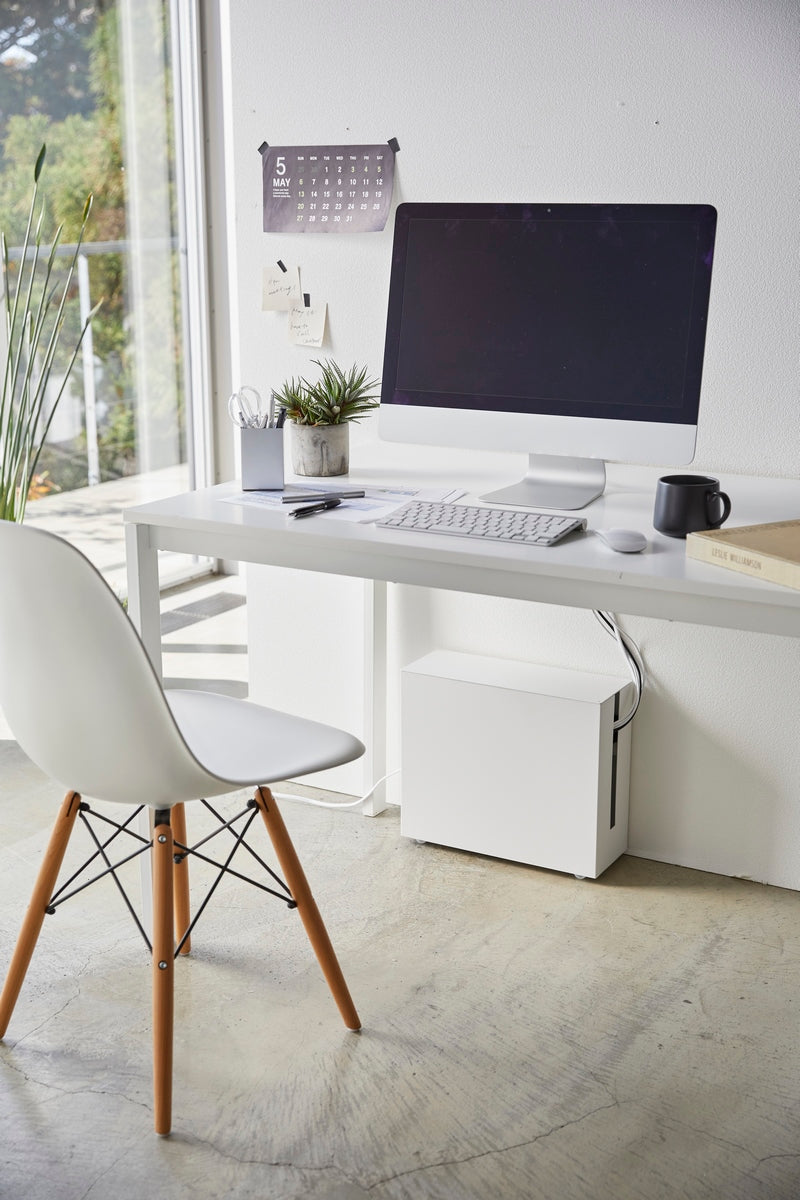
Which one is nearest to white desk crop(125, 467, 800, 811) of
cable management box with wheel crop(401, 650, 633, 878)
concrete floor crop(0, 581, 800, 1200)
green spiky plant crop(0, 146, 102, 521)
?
cable management box with wheel crop(401, 650, 633, 878)

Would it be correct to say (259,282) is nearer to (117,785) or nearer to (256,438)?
(256,438)

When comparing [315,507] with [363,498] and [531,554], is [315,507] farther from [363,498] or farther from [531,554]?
[531,554]

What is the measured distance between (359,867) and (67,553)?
3.80ft

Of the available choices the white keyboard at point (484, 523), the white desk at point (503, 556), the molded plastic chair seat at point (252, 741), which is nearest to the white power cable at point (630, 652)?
the white desk at point (503, 556)

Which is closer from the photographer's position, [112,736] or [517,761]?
[112,736]

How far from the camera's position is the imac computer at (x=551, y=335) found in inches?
74.5

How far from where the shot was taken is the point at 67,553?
1.44 m

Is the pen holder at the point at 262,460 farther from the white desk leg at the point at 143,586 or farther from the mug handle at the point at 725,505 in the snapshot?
the mug handle at the point at 725,505

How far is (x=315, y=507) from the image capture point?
6.32ft

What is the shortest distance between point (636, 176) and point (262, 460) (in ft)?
2.84

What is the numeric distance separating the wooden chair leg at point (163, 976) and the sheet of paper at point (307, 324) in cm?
132

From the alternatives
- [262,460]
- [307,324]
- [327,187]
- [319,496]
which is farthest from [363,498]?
[327,187]

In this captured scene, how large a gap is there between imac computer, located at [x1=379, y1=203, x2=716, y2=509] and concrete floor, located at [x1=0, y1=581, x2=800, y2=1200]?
0.78 meters

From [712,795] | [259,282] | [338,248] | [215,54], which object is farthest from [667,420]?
[215,54]
